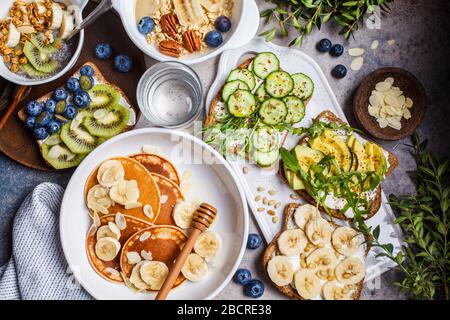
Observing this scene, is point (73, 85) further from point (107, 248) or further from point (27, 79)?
point (107, 248)

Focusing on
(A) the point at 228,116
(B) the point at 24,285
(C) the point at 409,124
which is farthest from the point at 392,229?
(B) the point at 24,285

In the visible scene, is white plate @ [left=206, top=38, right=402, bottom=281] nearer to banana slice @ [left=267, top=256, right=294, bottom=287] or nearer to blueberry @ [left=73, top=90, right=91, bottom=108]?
banana slice @ [left=267, top=256, right=294, bottom=287]

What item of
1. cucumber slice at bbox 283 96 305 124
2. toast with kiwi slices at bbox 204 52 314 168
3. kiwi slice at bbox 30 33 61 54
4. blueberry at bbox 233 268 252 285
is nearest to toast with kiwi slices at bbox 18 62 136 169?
kiwi slice at bbox 30 33 61 54

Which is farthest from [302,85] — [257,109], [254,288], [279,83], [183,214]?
[254,288]

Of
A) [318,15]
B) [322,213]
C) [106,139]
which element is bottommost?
[322,213]

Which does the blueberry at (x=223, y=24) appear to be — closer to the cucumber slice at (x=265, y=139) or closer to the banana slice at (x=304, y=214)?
the cucumber slice at (x=265, y=139)

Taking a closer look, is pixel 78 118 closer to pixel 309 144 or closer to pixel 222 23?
pixel 222 23
